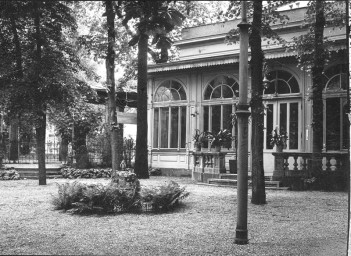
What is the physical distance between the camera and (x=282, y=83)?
704 inches

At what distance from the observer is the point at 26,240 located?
6668mm

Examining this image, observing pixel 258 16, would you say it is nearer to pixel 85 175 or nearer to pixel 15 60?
pixel 15 60

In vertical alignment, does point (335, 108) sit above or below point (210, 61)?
below

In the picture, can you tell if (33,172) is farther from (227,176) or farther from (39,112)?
(227,176)

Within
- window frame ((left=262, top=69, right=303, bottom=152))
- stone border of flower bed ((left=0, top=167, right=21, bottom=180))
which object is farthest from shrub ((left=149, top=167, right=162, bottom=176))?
stone border of flower bed ((left=0, top=167, right=21, bottom=180))

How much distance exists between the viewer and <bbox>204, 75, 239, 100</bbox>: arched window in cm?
1930

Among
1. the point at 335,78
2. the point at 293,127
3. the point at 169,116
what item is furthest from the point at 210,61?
the point at 335,78

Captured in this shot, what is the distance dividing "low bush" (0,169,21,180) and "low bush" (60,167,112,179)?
1.96 m

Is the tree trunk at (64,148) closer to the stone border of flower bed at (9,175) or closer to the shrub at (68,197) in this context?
the stone border of flower bed at (9,175)

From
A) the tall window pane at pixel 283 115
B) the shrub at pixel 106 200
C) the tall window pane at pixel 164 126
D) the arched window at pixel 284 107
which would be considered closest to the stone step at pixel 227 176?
the arched window at pixel 284 107

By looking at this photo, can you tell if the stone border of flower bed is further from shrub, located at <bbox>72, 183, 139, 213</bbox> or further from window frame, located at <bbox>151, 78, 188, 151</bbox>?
shrub, located at <bbox>72, 183, 139, 213</bbox>

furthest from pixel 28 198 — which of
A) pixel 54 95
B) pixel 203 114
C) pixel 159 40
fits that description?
pixel 203 114

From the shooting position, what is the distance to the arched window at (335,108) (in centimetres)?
1644

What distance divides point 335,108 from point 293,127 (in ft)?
5.85
